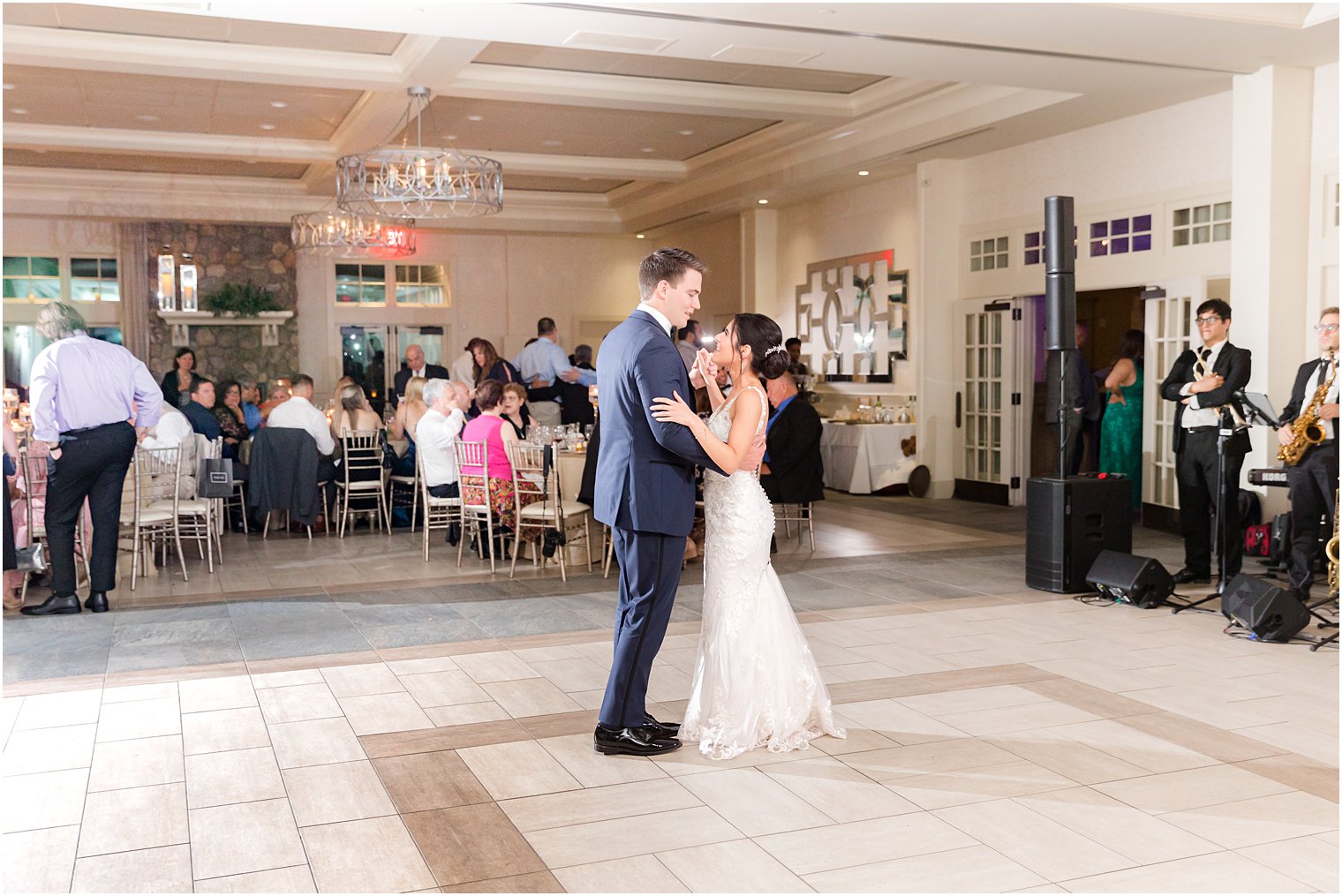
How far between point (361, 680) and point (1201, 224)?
7.07 metres

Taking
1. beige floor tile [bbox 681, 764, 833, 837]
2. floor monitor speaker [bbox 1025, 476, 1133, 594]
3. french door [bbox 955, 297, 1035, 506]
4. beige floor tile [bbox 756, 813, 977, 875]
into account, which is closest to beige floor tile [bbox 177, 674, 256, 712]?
beige floor tile [bbox 681, 764, 833, 837]

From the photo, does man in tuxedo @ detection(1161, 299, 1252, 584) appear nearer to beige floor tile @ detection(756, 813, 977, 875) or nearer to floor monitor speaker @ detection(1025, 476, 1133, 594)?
floor monitor speaker @ detection(1025, 476, 1133, 594)

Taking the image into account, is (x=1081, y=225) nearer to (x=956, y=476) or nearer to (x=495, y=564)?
(x=956, y=476)

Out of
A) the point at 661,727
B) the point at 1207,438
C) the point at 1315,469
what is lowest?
the point at 661,727

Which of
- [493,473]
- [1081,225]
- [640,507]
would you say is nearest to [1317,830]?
[640,507]

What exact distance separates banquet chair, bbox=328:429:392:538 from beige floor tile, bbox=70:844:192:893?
250 inches

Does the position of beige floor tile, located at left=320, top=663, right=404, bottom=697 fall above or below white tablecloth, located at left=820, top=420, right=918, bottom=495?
below

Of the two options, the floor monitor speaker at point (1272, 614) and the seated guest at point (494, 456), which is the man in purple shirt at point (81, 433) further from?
the floor monitor speaker at point (1272, 614)

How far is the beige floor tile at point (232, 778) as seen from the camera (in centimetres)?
360

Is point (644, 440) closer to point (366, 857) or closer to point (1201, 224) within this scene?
point (366, 857)

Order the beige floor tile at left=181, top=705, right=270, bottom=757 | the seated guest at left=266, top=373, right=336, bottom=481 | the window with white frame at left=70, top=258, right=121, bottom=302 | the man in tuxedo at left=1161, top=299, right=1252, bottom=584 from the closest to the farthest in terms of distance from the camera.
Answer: the beige floor tile at left=181, top=705, right=270, bottom=757, the man in tuxedo at left=1161, top=299, right=1252, bottom=584, the seated guest at left=266, top=373, right=336, bottom=481, the window with white frame at left=70, top=258, right=121, bottom=302

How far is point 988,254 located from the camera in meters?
11.2

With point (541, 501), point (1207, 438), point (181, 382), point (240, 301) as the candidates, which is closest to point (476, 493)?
point (541, 501)

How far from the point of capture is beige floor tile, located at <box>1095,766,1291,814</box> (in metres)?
3.51
